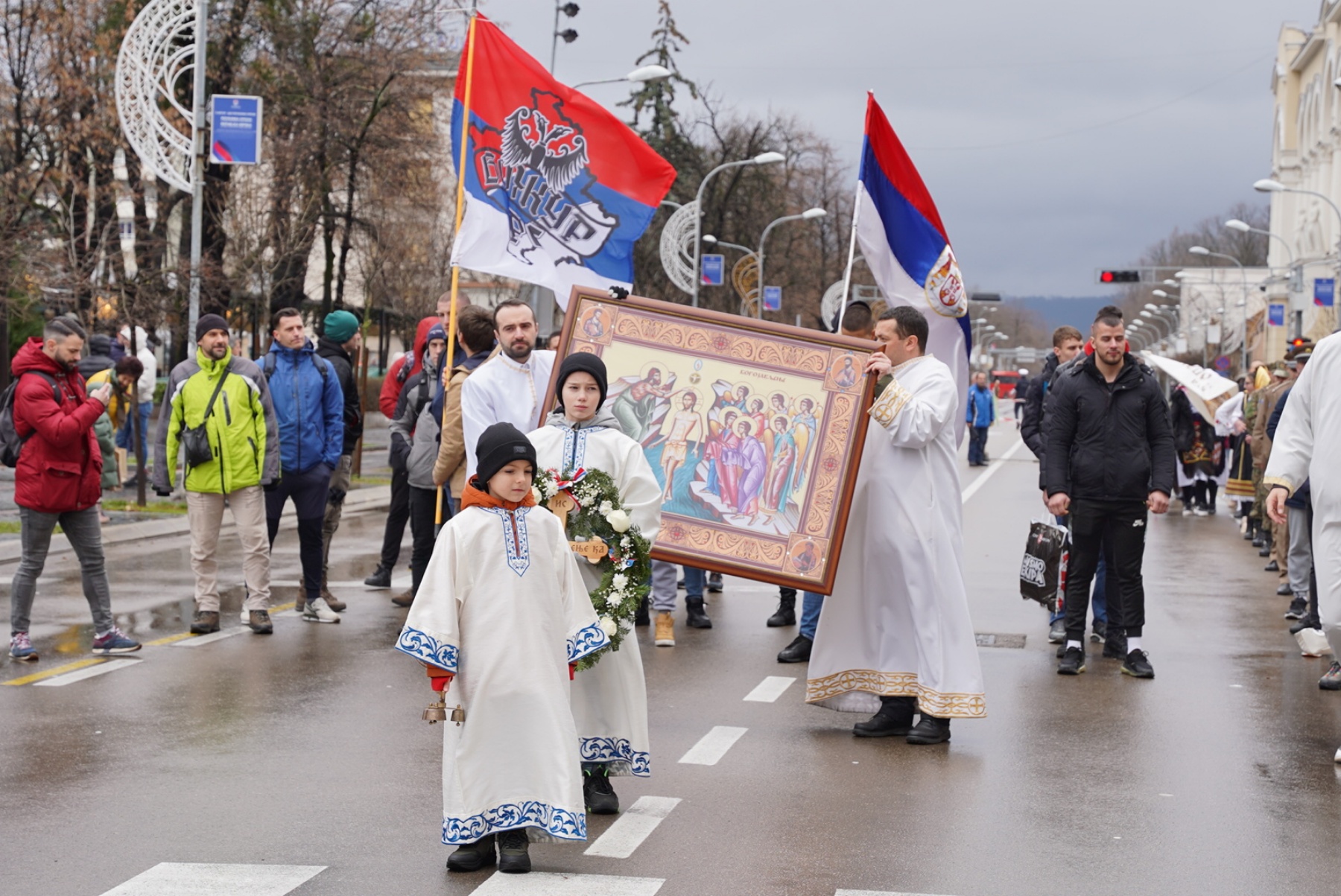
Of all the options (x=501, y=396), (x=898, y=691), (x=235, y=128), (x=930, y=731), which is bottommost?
(x=930, y=731)

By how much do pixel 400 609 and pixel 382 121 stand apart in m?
20.2

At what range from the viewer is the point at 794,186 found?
68.9 meters

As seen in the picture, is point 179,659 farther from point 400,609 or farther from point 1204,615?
point 1204,615

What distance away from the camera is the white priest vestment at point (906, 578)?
793 centimetres

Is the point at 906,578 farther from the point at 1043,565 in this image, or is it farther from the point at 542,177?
the point at 542,177

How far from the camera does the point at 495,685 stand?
5.55 meters

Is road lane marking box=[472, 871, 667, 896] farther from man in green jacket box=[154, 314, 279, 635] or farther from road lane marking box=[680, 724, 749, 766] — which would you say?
man in green jacket box=[154, 314, 279, 635]

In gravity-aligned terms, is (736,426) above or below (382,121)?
below

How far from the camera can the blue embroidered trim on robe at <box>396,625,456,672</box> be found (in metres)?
5.45

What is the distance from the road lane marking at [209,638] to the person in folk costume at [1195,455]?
544 inches

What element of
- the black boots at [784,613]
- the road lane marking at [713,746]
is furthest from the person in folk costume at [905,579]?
the black boots at [784,613]

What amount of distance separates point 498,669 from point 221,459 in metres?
5.71

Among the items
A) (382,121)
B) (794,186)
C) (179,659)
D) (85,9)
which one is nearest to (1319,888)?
(179,659)

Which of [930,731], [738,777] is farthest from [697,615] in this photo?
[738,777]
